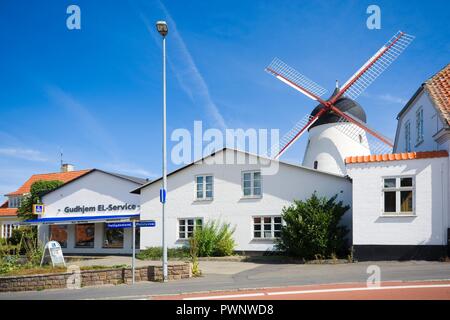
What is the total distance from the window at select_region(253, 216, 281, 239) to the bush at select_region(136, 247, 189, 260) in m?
4.25

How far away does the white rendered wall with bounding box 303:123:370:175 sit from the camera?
3030 centimetres

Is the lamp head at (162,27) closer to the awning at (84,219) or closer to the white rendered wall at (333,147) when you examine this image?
the awning at (84,219)

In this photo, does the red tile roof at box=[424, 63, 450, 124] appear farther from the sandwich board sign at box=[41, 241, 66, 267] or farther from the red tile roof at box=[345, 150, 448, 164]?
the sandwich board sign at box=[41, 241, 66, 267]

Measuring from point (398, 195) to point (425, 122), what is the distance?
17.5 ft

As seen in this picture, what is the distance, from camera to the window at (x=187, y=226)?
26.8 metres

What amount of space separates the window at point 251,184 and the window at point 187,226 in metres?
3.46

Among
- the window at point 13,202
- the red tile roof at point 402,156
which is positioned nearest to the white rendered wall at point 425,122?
the red tile roof at point 402,156

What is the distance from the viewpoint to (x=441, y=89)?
20.3 metres

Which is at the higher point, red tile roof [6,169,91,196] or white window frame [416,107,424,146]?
white window frame [416,107,424,146]

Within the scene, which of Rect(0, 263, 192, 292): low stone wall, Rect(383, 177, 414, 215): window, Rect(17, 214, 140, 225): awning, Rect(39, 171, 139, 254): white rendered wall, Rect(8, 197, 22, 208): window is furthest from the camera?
Rect(8, 197, 22, 208): window

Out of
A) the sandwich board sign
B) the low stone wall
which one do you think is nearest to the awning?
the sandwich board sign

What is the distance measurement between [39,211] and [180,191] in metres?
13.8
